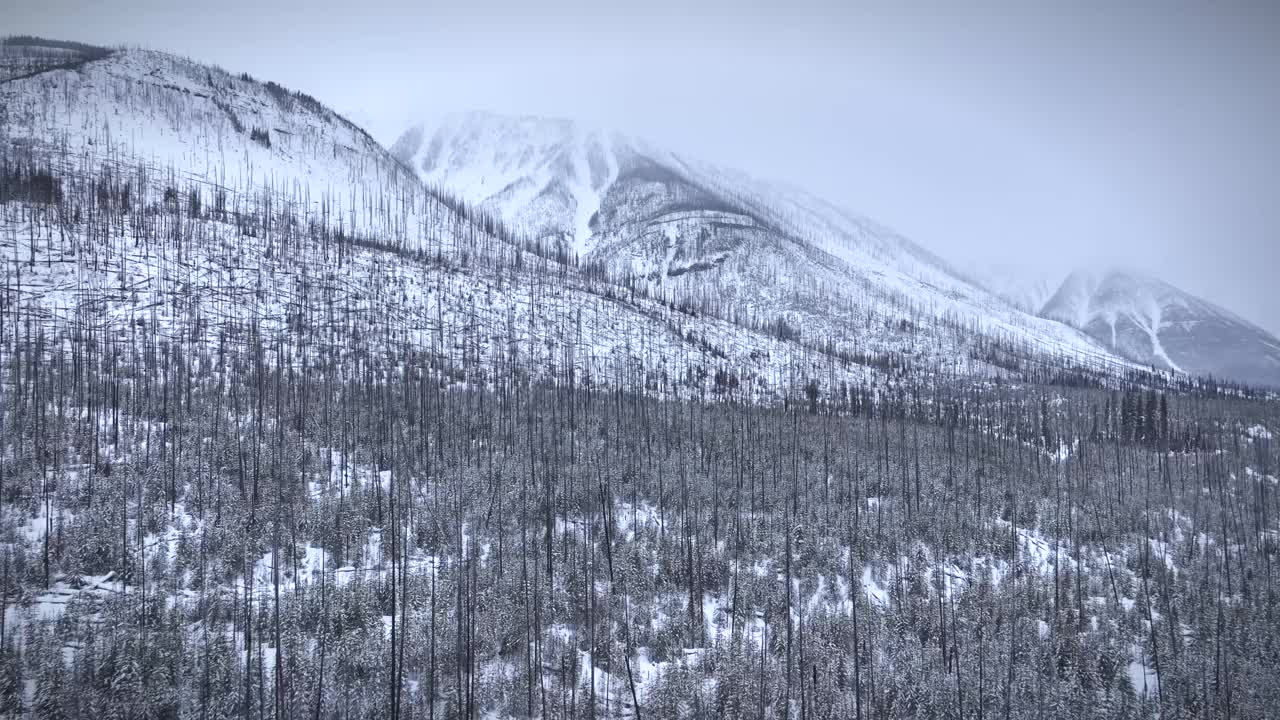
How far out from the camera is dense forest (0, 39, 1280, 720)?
26.9 feet

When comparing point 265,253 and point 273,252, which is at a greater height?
point 273,252

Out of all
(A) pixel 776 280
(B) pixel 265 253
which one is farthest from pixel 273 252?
(A) pixel 776 280

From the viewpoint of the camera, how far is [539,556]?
40.2ft

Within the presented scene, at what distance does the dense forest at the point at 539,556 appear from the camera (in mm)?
8203

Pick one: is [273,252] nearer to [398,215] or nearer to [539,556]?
[398,215]

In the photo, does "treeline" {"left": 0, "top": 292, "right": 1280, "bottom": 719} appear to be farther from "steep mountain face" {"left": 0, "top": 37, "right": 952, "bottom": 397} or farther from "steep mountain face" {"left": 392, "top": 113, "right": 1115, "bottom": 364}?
"steep mountain face" {"left": 392, "top": 113, "right": 1115, "bottom": 364}

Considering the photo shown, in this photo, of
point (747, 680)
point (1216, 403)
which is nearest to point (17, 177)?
point (747, 680)

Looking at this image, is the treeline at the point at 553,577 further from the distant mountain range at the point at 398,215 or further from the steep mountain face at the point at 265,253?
the distant mountain range at the point at 398,215

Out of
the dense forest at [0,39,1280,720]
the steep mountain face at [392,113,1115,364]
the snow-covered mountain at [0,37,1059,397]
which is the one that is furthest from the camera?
the steep mountain face at [392,113,1115,364]

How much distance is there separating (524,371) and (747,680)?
3170 centimetres

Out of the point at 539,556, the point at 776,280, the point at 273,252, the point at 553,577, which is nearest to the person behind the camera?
the point at 553,577

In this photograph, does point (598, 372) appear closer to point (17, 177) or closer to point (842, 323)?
point (17, 177)

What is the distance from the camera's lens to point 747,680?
28.4ft

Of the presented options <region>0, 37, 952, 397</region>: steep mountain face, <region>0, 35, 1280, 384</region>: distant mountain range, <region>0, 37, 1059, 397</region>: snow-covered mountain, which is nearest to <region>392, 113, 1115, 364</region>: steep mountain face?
<region>0, 35, 1280, 384</region>: distant mountain range
